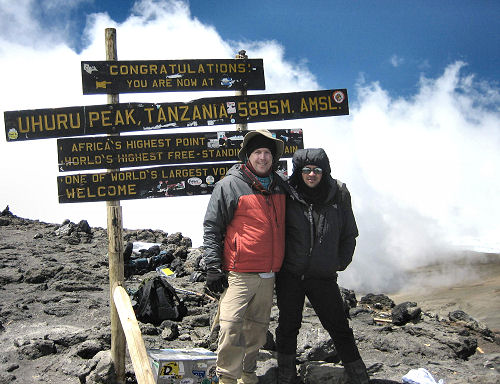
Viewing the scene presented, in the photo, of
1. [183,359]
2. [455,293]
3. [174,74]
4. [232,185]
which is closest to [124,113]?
[174,74]

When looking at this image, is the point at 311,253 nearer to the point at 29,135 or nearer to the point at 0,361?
the point at 29,135

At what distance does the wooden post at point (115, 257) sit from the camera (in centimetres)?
553

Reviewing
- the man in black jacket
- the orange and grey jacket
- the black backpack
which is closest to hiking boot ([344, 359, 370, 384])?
the man in black jacket

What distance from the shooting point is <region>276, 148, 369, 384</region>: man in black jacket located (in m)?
4.61

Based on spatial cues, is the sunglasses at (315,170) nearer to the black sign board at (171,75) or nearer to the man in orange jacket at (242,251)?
the man in orange jacket at (242,251)

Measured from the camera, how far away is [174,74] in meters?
5.85

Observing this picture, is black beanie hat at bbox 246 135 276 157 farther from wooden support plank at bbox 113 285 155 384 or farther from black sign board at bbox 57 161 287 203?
wooden support plank at bbox 113 285 155 384

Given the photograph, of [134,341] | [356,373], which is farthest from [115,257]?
[356,373]

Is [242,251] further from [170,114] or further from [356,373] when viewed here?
[170,114]

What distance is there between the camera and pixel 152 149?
5699 mm

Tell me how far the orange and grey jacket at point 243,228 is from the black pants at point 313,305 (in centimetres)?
30

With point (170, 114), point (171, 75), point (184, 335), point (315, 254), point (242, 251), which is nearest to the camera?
point (242, 251)

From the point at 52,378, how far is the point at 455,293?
15.6m

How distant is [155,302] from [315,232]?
352 centimetres
